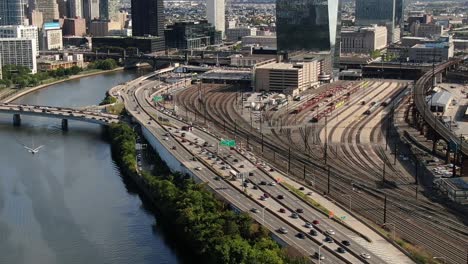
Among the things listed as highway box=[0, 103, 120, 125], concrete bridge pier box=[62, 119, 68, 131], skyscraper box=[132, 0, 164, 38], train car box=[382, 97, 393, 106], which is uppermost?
skyscraper box=[132, 0, 164, 38]

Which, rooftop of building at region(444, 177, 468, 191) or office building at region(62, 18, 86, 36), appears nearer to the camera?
rooftop of building at region(444, 177, 468, 191)

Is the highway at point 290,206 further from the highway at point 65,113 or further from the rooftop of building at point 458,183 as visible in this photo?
the highway at point 65,113

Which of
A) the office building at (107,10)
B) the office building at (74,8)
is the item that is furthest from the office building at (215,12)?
the office building at (74,8)

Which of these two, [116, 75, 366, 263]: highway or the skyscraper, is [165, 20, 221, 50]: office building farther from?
[116, 75, 366, 263]: highway

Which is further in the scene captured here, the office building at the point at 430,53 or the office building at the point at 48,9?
the office building at the point at 48,9

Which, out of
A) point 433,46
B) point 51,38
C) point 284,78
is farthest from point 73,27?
point 284,78

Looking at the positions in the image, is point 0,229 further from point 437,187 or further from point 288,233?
point 437,187

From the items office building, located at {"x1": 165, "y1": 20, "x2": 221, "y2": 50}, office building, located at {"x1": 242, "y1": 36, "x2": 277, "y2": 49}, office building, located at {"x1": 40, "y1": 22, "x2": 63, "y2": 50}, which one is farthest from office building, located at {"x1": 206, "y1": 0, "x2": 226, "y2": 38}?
office building, located at {"x1": 40, "y1": 22, "x2": 63, "y2": 50}
